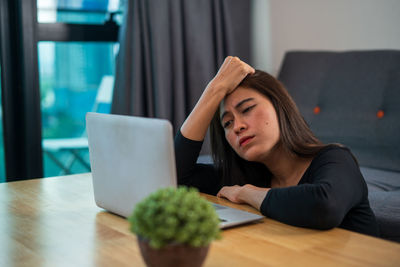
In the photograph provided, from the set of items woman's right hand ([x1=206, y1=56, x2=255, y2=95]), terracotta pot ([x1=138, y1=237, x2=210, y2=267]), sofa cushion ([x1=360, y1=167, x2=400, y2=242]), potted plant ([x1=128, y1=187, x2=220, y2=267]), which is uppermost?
woman's right hand ([x1=206, y1=56, x2=255, y2=95])

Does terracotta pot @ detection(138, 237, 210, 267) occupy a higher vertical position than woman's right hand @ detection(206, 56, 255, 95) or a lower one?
lower

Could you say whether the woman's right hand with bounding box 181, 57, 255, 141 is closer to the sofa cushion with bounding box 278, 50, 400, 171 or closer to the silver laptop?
the silver laptop

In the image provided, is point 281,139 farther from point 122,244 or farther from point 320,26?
point 320,26

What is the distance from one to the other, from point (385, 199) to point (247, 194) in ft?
2.67

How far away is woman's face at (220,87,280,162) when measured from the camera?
1.38m

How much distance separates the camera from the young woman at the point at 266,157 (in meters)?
1.13

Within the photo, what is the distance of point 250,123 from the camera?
139 centimetres

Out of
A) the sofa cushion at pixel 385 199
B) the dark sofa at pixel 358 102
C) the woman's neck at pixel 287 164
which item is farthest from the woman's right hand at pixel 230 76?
the dark sofa at pixel 358 102

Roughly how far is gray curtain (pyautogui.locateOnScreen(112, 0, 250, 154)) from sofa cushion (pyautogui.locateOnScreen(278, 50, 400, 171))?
0.53 meters

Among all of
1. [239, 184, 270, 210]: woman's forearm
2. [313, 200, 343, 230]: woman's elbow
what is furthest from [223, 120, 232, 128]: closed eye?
[313, 200, 343, 230]: woman's elbow

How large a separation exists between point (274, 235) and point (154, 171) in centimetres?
27

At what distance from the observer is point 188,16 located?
299cm

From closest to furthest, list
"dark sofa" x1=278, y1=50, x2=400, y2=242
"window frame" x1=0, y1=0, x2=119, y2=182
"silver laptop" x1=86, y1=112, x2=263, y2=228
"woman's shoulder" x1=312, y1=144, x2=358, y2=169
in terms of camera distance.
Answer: "silver laptop" x1=86, y1=112, x2=263, y2=228
"woman's shoulder" x1=312, y1=144, x2=358, y2=169
"dark sofa" x1=278, y1=50, x2=400, y2=242
"window frame" x1=0, y1=0, x2=119, y2=182

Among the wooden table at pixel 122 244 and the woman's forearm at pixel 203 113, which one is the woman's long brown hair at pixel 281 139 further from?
the wooden table at pixel 122 244
